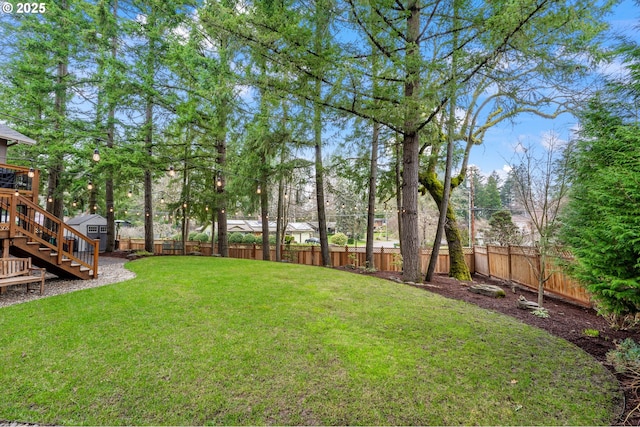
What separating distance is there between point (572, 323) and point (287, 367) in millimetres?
4503

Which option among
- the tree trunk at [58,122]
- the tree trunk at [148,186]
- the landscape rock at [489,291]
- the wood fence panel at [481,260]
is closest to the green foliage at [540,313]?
the landscape rock at [489,291]

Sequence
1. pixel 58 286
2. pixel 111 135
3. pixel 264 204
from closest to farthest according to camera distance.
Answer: pixel 58 286, pixel 264 204, pixel 111 135

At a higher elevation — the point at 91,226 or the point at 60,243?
the point at 91,226

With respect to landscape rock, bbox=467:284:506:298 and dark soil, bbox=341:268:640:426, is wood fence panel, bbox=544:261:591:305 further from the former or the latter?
landscape rock, bbox=467:284:506:298

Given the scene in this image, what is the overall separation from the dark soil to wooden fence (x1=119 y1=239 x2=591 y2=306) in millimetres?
352

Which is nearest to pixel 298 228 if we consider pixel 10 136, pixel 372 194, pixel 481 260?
pixel 372 194

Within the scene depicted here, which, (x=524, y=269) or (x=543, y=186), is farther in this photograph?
(x=524, y=269)

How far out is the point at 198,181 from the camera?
1345 centimetres

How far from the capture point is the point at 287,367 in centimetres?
261

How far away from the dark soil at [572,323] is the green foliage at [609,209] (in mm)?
781

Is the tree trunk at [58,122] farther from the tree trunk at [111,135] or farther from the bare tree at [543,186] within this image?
the bare tree at [543,186]

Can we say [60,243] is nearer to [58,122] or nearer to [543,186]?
[58,122]

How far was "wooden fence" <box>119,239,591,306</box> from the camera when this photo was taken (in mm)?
5961

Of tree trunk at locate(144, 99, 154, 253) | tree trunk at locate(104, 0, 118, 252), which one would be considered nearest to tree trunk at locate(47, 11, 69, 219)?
tree trunk at locate(104, 0, 118, 252)
